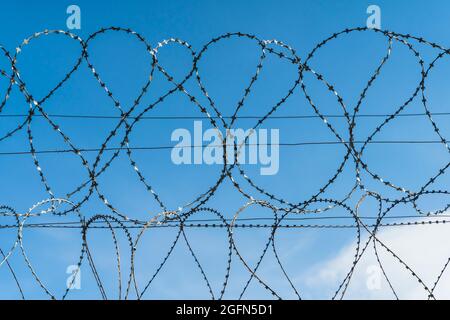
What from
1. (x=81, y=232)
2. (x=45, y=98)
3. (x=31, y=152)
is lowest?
(x=81, y=232)

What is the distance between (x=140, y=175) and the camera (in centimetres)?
711

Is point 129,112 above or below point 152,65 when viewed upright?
below

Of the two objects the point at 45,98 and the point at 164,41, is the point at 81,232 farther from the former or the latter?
the point at 164,41
